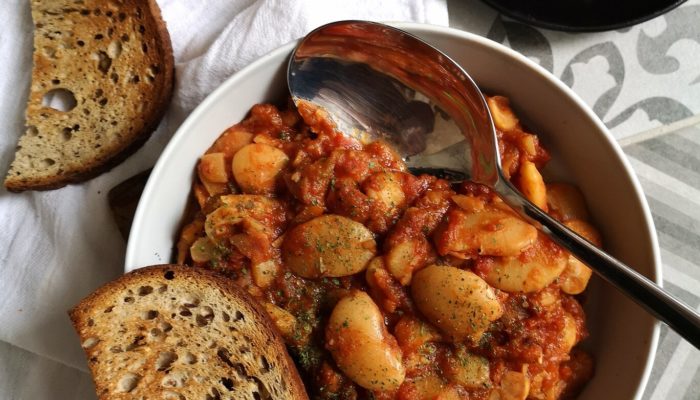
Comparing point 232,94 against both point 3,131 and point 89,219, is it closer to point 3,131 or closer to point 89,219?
point 89,219

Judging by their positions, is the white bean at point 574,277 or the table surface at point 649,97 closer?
the white bean at point 574,277

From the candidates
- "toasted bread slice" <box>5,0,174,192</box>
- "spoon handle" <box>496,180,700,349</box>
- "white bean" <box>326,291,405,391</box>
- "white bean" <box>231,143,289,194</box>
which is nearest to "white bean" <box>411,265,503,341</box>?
"white bean" <box>326,291,405,391</box>

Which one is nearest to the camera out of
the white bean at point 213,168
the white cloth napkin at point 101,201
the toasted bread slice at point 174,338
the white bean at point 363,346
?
the white bean at point 363,346

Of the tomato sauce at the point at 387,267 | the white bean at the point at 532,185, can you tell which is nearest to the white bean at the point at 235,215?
the tomato sauce at the point at 387,267

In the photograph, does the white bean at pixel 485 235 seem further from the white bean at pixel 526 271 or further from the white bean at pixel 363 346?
the white bean at pixel 363 346

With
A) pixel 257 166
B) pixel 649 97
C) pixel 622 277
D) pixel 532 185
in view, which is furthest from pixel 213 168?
pixel 649 97

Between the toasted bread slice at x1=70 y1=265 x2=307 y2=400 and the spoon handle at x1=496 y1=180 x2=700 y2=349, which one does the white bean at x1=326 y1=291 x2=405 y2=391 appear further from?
the spoon handle at x1=496 y1=180 x2=700 y2=349

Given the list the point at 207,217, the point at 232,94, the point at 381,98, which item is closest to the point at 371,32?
the point at 381,98
